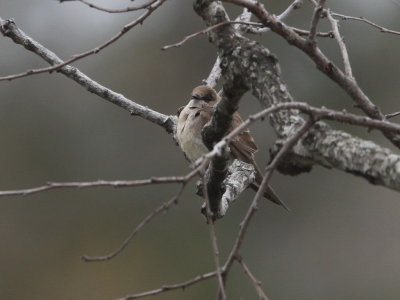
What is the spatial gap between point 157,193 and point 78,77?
35.5 ft

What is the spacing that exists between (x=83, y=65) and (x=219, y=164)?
13.4m

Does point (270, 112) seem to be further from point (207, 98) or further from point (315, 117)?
point (207, 98)

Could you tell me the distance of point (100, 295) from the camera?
47.1 feet

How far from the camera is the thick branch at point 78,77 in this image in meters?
4.34

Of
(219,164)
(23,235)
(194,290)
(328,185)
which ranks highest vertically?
(23,235)

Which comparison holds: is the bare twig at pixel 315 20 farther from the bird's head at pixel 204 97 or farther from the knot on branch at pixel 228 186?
the bird's head at pixel 204 97

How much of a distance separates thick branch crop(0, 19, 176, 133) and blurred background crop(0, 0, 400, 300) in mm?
8106

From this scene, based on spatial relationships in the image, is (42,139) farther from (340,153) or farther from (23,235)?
(340,153)

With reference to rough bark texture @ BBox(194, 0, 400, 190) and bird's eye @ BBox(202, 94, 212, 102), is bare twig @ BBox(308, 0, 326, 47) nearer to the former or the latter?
rough bark texture @ BBox(194, 0, 400, 190)

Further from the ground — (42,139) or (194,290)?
(42,139)

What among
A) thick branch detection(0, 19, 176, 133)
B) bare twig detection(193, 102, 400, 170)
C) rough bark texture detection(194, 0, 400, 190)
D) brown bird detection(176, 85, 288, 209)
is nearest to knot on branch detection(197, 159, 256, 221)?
brown bird detection(176, 85, 288, 209)

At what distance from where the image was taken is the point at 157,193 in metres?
15.4

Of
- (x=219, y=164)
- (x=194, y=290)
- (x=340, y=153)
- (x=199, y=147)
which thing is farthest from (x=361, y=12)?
(x=340, y=153)

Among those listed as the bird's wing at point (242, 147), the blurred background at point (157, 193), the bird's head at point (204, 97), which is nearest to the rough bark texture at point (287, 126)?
the bird's wing at point (242, 147)
